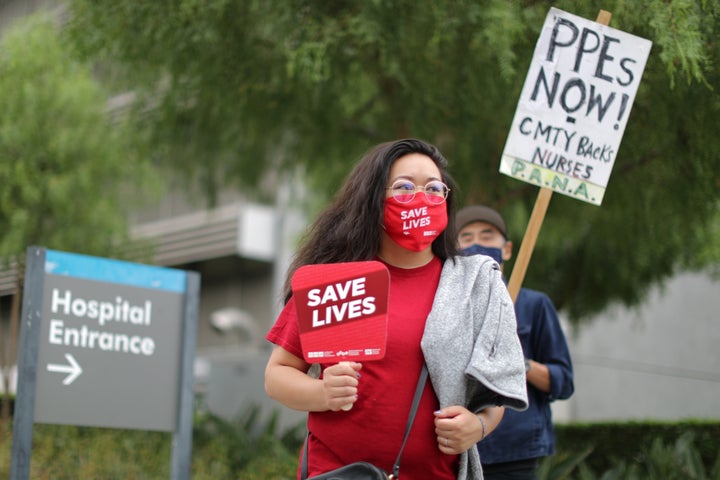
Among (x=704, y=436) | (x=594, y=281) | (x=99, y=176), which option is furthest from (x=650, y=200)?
(x=99, y=176)

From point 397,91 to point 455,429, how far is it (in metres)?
6.31

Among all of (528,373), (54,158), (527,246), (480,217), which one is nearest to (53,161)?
(54,158)

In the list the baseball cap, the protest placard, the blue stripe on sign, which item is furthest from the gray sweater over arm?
the blue stripe on sign

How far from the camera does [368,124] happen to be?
973 centimetres

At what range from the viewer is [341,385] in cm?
268

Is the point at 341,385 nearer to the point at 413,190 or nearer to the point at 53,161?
the point at 413,190

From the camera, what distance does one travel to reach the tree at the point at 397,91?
6.20 m

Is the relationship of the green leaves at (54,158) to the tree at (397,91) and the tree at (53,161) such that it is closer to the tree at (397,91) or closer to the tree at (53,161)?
the tree at (53,161)

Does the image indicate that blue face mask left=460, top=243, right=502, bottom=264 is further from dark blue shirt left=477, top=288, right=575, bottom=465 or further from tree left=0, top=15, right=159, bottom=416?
tree left=0, top=15, right=159, bottom=416

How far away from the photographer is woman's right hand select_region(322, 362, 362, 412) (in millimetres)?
2678

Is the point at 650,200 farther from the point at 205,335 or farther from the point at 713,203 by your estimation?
the point at 205,335

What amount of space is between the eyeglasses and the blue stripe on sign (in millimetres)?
3973

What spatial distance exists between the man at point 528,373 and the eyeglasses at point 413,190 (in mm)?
1418

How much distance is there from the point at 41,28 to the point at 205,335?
1389 centimetres
